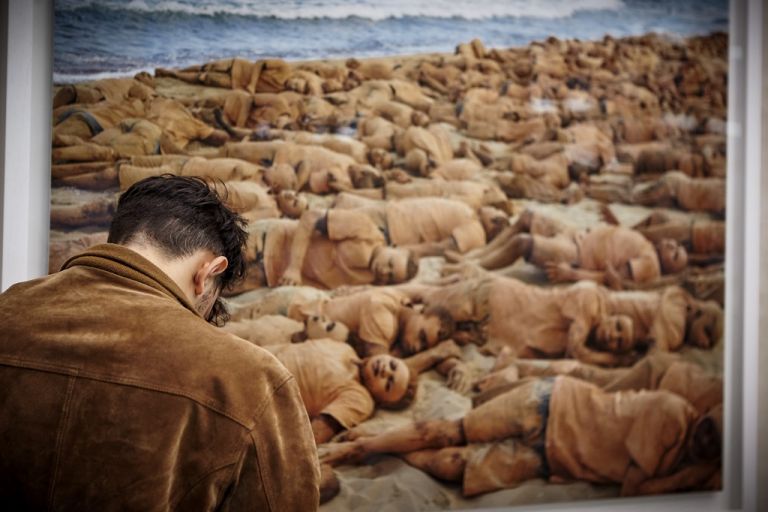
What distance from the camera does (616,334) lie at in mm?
Answer: 2812

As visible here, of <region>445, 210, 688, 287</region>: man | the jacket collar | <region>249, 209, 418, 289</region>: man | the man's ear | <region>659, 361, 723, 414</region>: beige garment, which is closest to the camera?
the jacket collar

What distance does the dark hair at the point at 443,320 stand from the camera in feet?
8.64

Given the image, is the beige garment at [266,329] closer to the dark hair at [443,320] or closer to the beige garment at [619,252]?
the dark hair at [443,320]

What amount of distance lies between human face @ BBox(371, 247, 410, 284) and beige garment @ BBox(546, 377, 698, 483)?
69 centimetres

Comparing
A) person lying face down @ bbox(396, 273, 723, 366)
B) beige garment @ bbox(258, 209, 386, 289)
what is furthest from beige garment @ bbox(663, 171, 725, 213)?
beige garment @ bbox(258, 209, 386, 289)

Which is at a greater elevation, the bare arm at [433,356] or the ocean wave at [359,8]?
the ocean wave at [359,8]

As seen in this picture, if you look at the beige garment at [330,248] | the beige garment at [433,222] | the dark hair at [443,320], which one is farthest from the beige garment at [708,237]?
the beige garment at [330,248]

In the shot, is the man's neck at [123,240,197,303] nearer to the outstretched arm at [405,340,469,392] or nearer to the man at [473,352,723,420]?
the outstretched arm at [405,340,469,392]

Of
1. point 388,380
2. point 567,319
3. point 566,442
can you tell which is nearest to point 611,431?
point 566,442

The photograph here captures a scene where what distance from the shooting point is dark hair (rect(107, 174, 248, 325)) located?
1302 millimetres

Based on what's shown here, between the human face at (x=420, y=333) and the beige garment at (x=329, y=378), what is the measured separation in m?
0.19

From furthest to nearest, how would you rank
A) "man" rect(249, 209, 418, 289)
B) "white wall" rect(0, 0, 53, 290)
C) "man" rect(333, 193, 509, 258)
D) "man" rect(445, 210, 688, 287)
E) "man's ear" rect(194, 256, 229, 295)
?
"man" rect(445, 210, 688, 287) → "man" rect(333, 193, 509, 258) → "man" rect(249, 209, 418, 289) → "white wall" rect(0, 0, 53, 290) → "man's ear" rect(194, 256, 229, 295)

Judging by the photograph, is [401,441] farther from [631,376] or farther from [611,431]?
[631,376]

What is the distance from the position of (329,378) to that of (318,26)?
120 centimetres
